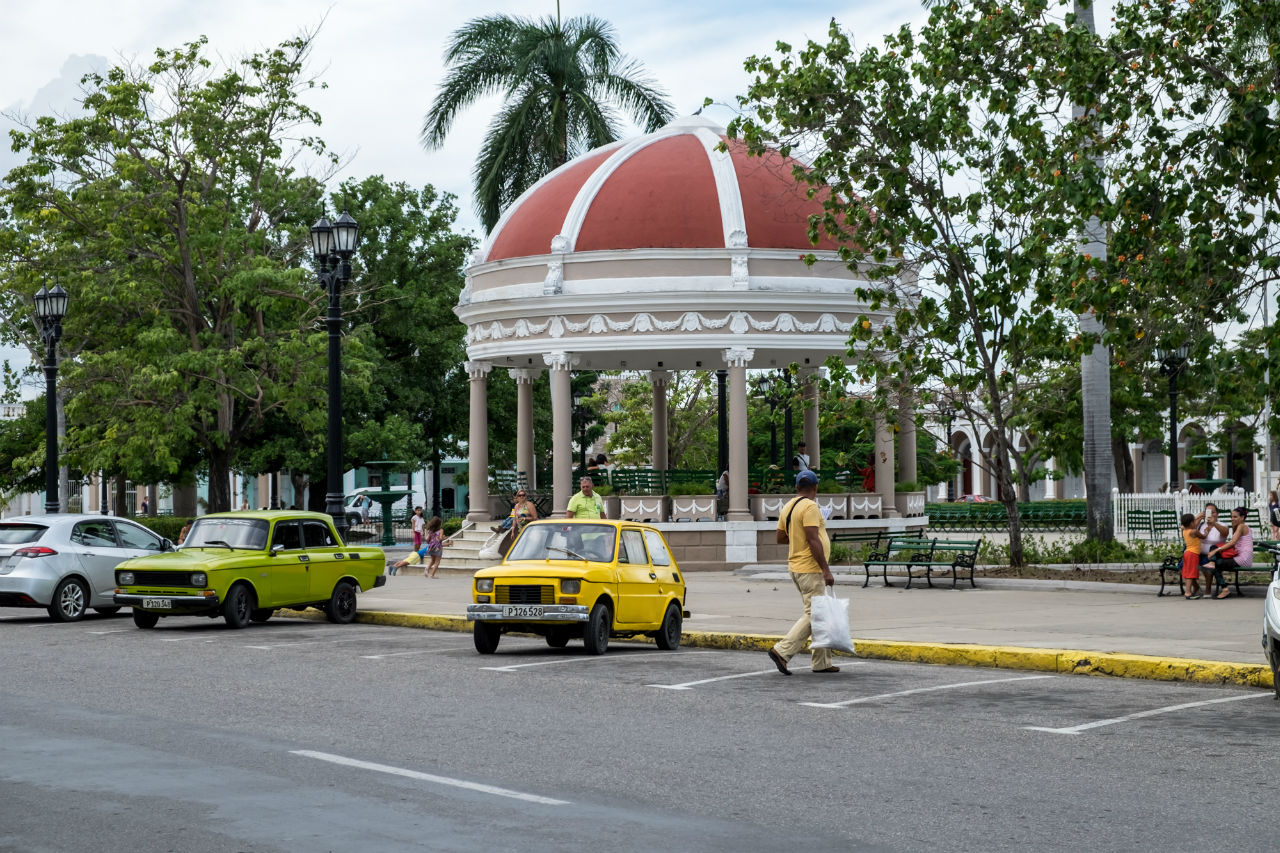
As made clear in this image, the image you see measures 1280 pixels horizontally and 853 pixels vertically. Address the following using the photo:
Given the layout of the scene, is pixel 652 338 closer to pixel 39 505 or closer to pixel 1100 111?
pixel 1100 111

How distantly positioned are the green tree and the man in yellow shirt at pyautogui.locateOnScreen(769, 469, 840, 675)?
25410 millimetres

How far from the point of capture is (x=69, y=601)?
850 inches

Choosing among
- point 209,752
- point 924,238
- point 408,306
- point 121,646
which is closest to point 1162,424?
point 408,306

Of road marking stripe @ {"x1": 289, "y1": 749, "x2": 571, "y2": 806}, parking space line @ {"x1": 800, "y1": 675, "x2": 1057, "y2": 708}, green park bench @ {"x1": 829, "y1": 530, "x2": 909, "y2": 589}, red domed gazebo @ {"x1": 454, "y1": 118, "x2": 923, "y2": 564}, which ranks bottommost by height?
parking space line @ {"x1": 800, "y1": 675, "x2": 1057, "y2": 708}

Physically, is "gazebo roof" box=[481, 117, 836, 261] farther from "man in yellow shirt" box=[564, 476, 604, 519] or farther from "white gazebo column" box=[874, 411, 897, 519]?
"man in yellow shirt" box=[564, 476, 604, 519]

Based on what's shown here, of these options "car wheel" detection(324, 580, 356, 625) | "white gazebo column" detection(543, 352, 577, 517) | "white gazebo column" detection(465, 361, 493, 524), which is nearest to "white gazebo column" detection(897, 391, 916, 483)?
Result: "white gazebo column" detection(543, 352, 577, 517)

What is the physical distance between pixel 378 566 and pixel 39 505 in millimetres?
77693

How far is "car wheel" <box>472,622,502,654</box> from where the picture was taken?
55.0 feet

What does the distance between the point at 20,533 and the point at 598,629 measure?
30.9 ft

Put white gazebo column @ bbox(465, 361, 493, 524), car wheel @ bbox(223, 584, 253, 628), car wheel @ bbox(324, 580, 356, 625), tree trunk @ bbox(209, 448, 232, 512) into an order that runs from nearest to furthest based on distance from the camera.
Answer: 1. car wheel @ bbox(223, 584, 253, 628)
2. car wheel @ bbox(324, 580, 356, 625)
3. white gazebo column @ bbox(465, 361, 493, 524)
4. tree trunk @ bbox(209, 448, 232, 512)

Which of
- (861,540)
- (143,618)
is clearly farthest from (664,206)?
(143,618)

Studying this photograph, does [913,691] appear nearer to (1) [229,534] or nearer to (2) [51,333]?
(1) [229,534]

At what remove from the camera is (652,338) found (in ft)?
107

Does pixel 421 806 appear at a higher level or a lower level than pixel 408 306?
lower
